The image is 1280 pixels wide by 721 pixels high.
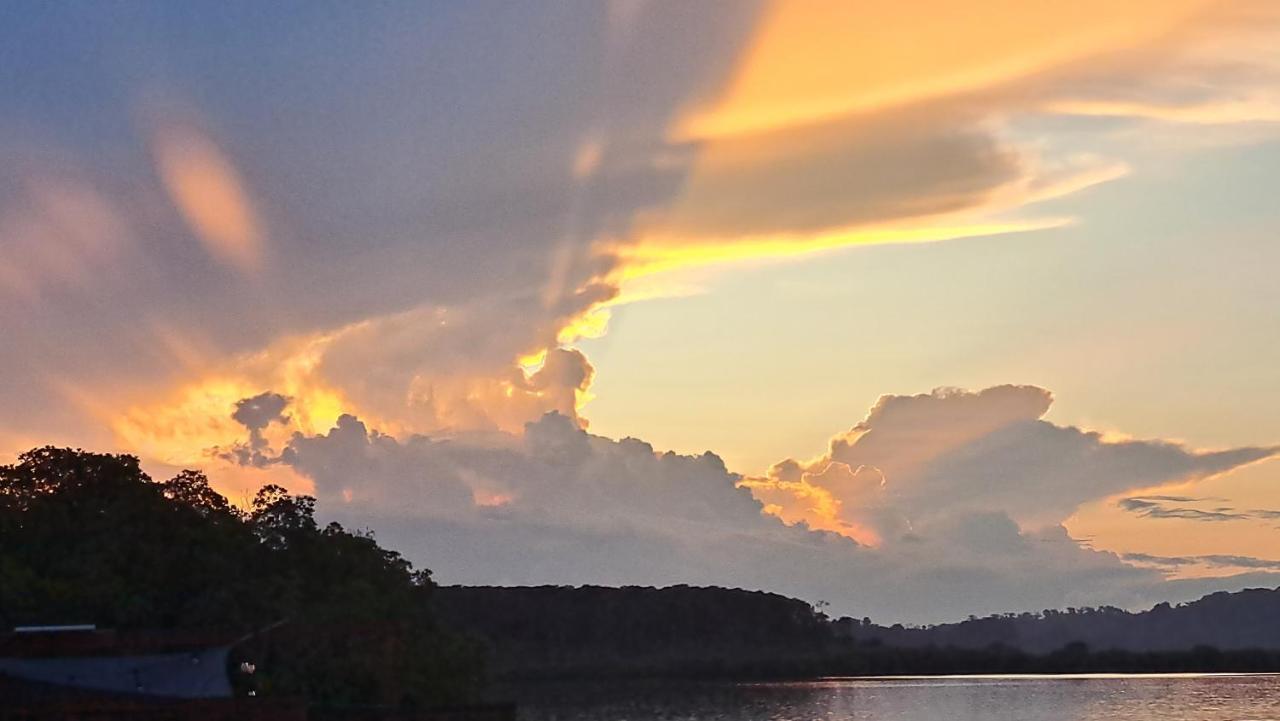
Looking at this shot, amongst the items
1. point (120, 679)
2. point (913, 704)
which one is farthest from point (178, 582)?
point (913, 704)

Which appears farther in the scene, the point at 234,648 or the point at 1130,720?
the point at 1130,720

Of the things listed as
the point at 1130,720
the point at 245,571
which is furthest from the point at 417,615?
the point at 1130,720

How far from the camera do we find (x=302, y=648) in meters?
68.4

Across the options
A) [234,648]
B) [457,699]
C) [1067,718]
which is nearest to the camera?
[234,648]

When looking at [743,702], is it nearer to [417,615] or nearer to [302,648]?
[417,615]

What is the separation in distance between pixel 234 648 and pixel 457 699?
28.2 m

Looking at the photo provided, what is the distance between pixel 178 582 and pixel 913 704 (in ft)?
299

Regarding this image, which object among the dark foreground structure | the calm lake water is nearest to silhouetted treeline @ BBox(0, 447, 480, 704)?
the dark foreground structure

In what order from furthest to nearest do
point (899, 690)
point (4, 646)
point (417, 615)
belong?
1. point (899, 690)
2. point (417, 615)
3. point (4, 646)

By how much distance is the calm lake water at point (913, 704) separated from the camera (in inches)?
4567

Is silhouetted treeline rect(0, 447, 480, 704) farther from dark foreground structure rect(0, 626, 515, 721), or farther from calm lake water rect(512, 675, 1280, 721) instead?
calm lake water rect(512, 675, 1280, 721)

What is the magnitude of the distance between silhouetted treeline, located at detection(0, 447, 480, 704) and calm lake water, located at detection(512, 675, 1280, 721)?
43.8 metres

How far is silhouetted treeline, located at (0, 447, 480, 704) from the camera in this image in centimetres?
6431

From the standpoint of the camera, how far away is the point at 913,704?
14238 cm
